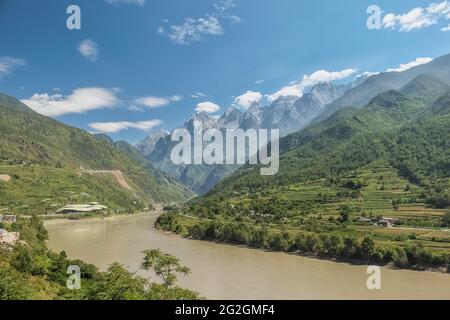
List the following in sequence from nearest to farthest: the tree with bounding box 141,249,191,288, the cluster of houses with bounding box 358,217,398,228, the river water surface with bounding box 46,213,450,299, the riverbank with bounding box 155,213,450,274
Result: the tree with bounding box 141,249,191,288, the river water surface with bounding box 46,213,450,299, the riverbank with bounding box 155,213,450,274, the cluster of houses with bounding box 358,217,398,228

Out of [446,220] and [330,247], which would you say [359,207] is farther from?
[330,247]

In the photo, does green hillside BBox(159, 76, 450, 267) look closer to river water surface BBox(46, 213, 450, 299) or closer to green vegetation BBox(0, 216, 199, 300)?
river water surface BBox(46, 213, 450, 299)

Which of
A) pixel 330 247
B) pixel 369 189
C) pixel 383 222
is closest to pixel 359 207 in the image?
pixel 383 222

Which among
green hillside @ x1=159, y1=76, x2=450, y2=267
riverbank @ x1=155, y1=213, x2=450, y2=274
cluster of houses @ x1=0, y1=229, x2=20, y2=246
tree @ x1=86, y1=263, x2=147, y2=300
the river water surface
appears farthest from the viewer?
green hillside @ x1=159, y1=76, x2=450, y2=267

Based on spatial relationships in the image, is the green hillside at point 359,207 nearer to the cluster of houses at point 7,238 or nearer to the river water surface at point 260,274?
the river water surface at point 260,274

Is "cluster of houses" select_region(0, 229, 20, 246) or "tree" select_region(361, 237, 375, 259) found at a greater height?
"cluster of houses" select_region(0, 229, 20, 246)

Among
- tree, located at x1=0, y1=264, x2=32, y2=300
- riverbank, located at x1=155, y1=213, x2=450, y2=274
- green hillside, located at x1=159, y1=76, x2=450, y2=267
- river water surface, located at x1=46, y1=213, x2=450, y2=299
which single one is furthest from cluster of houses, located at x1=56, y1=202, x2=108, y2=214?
tree, located at x1=0, y1=264, x2=32, y2=300
